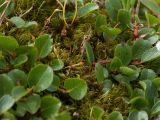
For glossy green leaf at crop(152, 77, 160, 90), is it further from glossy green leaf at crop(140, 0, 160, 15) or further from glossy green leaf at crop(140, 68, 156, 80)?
glossy green leaf at crop(140, 0, 160, 15)

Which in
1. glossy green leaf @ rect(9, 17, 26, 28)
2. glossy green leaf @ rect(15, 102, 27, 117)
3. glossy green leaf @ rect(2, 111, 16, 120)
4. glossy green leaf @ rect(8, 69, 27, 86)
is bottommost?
glossy green leaf @ rect(15, 102, 27, 117)

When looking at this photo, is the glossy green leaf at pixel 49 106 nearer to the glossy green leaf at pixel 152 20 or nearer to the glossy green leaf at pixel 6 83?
the glossy green leaf at pixel 6 83

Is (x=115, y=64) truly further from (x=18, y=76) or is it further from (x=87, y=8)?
(x=18, y=76)

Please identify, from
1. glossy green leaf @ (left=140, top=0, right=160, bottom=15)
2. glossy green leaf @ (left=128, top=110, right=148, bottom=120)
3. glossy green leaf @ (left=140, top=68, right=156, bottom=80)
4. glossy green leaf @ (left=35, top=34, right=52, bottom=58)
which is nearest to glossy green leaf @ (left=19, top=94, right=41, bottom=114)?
glossy green leaf @ (left=35, top=34, right=52, bottom=58)

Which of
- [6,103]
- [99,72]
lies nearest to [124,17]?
[99,72]

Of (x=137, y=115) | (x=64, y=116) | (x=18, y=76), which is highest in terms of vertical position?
(x=18, y=76)
